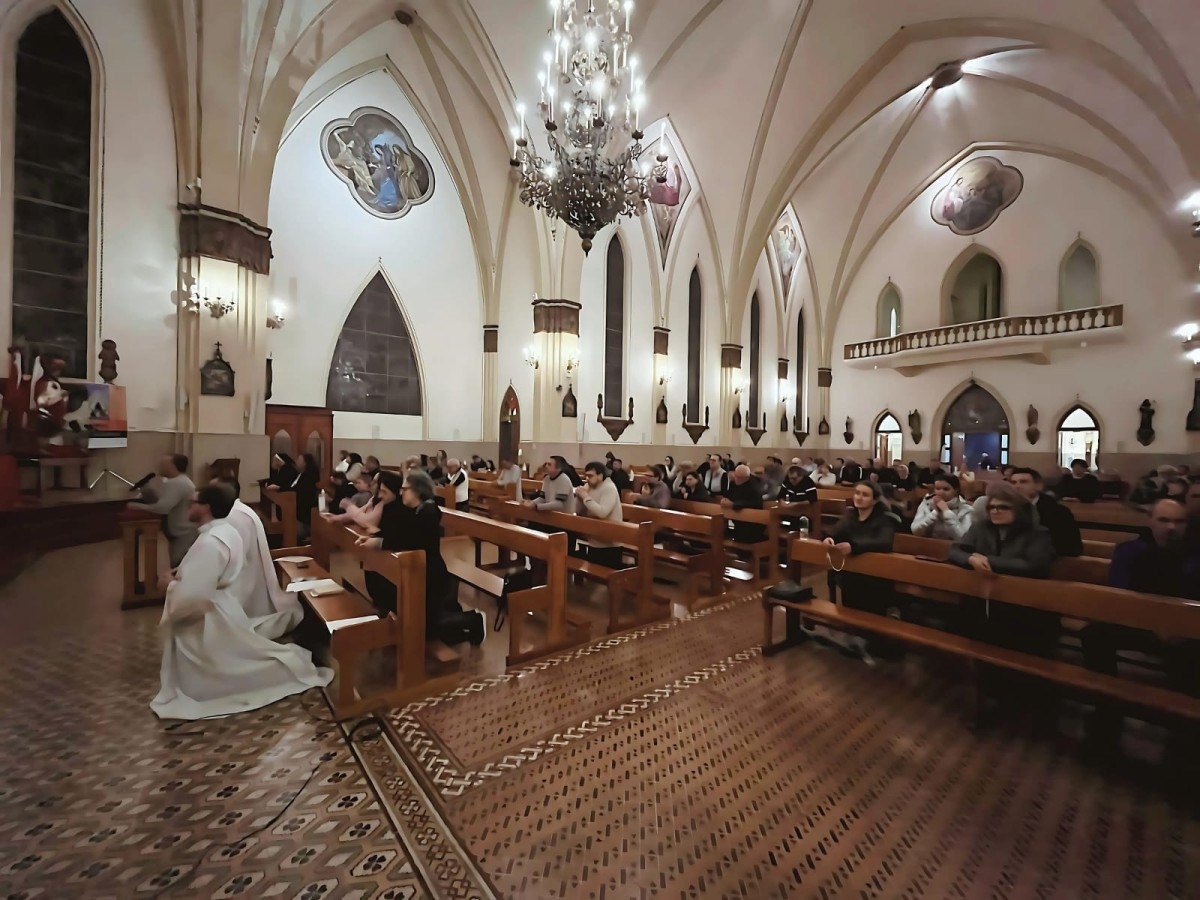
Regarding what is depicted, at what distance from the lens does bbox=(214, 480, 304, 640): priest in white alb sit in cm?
356

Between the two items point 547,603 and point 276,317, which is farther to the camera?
point 276,317

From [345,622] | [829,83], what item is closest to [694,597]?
[345,622]

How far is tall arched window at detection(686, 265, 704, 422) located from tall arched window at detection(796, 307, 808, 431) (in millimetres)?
6394

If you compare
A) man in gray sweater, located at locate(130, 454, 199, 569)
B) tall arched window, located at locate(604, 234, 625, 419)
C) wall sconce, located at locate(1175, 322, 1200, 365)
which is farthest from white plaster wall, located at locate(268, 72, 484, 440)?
wall sconce, located at locate(1175, 322, 1200, 365)

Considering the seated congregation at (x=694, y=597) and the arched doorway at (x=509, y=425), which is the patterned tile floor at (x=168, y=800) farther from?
the arched doorway at (x=509, y=425)

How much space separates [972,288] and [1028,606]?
21153 millimetres

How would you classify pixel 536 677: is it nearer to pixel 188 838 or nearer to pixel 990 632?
pixel 188 838

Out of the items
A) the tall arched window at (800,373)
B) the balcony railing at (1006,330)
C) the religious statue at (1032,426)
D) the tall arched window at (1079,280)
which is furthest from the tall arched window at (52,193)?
the tall arched window at (1079,280)

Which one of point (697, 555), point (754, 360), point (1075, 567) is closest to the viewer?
point (1075, 567)

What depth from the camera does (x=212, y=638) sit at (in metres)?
3.33

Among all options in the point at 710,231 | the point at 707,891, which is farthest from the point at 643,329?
the point at 707,891

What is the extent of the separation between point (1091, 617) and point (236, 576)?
5102 mm

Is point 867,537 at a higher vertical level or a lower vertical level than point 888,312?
lower

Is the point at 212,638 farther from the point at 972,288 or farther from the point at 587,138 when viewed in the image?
the point at 972,288
